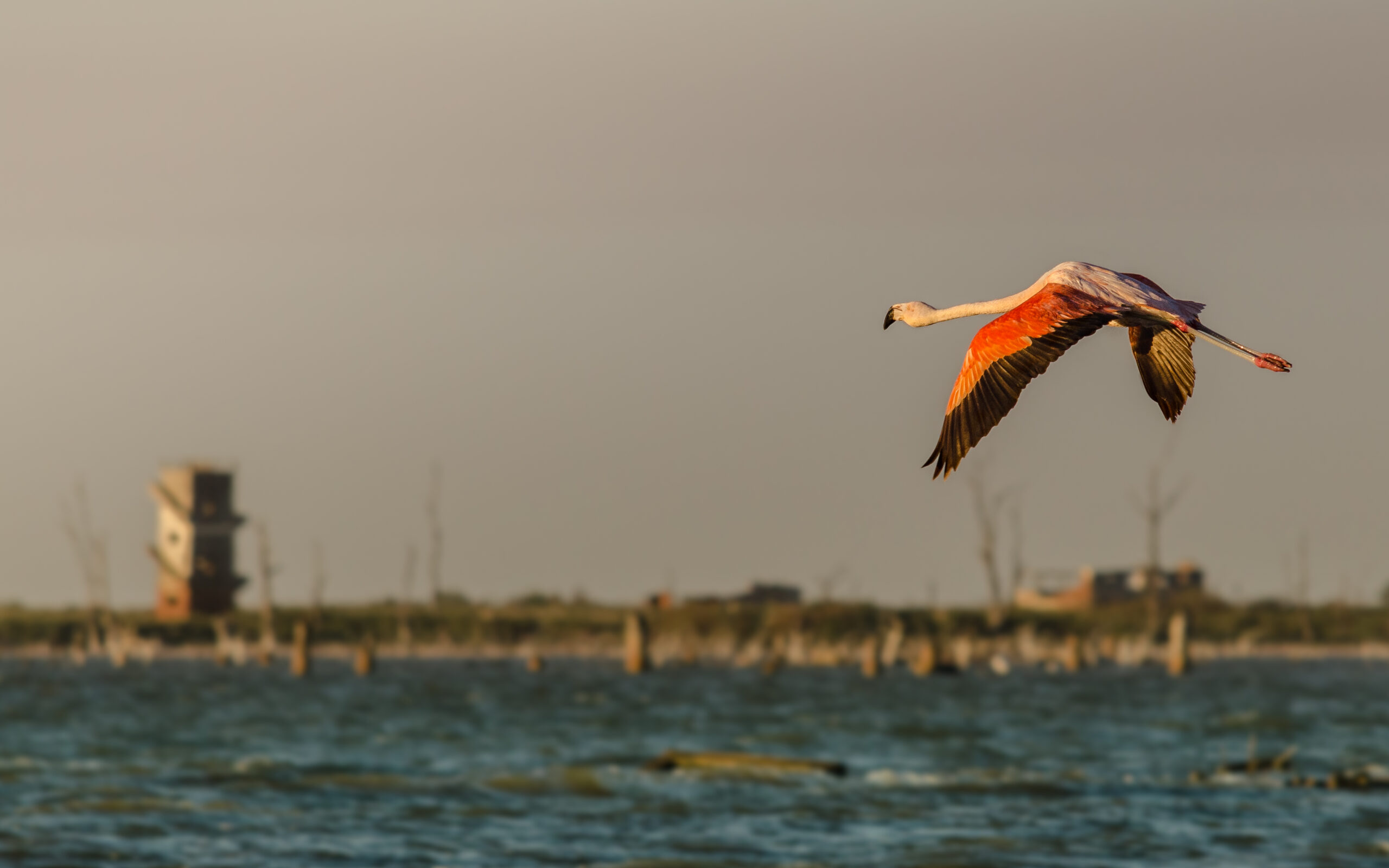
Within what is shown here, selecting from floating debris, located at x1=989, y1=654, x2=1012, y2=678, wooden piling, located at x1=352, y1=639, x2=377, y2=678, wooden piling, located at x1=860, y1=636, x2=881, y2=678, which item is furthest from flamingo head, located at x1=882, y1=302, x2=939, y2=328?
floating debris, located at x1=989, y1=654, x2=1012, y2=678

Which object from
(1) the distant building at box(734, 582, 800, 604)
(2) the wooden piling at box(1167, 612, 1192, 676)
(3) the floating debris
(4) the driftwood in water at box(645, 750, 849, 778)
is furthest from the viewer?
(1) the distant building at box(734, 582, 800, 604)

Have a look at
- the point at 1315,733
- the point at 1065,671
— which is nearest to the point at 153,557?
the point at 1065,671

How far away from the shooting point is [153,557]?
381ft

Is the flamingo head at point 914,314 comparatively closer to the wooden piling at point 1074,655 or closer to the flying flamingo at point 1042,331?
the flying flamingo at point 1042,331

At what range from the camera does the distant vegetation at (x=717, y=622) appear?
114500mm

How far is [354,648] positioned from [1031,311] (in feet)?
409

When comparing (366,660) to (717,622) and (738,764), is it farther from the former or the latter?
(738,764)

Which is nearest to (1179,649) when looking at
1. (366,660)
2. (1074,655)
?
(1074,655)

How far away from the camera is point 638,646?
9131 centimetres

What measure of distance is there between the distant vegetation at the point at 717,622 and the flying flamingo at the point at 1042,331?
104521mm

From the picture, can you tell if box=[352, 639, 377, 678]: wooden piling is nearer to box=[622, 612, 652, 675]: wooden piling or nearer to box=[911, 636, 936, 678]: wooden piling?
box=[622, 612, 652, 675]: wooden piling

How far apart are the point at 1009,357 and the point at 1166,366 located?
1.51m

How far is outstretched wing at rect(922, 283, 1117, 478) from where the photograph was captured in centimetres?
834

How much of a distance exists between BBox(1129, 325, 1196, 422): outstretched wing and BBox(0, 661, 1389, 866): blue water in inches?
727
